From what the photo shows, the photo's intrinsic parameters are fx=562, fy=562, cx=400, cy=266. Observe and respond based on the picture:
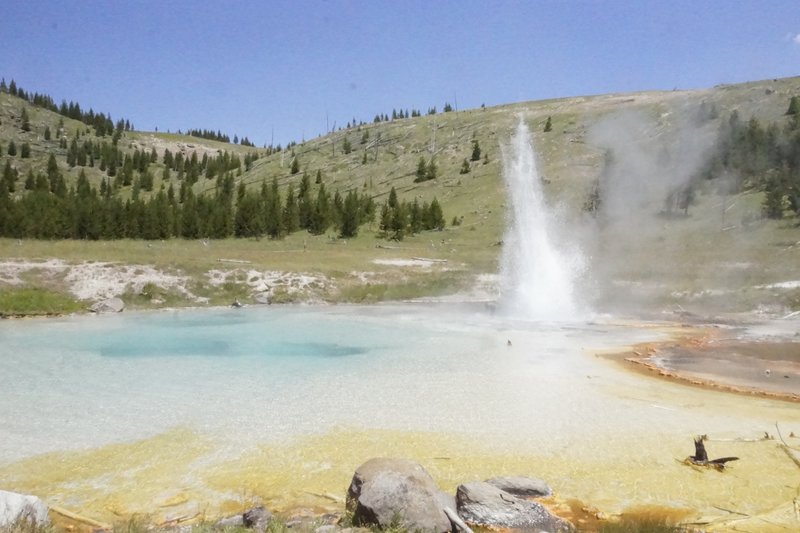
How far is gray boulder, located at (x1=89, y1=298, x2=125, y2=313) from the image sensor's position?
3089cm

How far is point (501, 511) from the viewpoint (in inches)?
316

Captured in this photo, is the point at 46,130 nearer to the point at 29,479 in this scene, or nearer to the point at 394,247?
the point at 394,247

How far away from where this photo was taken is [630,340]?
24.3 m

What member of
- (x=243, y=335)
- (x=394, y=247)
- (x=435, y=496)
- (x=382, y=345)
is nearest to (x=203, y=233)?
(x=394, y=247)

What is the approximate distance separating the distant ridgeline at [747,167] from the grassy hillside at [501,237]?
2086 millimetres

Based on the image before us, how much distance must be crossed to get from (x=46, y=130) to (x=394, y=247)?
17712 cm

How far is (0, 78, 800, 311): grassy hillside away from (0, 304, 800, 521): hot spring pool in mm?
16205

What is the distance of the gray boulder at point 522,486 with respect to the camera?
8.75 meters

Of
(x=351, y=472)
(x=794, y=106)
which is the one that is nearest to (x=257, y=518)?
(x=351, y=472)

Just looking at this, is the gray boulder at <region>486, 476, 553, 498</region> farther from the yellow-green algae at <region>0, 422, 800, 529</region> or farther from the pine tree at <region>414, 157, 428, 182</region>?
the pine tree at <region>414, 157, 428, 182</region>

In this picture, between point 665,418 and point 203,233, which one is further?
point 203,233

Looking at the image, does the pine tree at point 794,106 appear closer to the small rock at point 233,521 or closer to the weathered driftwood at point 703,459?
the weathered driftwood at point 703,459

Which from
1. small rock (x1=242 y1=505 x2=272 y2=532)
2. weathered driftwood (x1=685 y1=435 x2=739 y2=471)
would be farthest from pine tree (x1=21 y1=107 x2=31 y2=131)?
weathered driftwood (x1=685 y1=435 x2=739 y2=471)

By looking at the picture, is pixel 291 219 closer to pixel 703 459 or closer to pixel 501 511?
pixel 703 459
